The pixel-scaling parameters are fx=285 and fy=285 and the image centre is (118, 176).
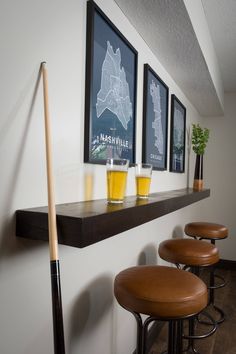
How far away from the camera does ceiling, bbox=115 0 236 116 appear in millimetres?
1481

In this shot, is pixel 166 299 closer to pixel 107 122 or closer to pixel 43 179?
pixel 43 179

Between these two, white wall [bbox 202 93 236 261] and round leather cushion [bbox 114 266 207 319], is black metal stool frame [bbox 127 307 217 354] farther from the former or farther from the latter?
white wall [bbox 202 93 236 261]

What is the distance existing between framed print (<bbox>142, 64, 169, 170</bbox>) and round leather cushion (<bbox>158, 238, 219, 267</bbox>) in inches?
22.6

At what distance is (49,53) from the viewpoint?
1016 mm

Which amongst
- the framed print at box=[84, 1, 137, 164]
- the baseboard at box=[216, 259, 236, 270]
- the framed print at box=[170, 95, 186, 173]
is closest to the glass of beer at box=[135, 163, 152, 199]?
the framed print at box=[84, 1, 137, 164]

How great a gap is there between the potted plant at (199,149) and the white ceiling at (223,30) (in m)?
0.76

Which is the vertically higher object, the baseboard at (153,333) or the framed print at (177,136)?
the framed print at (177,136)

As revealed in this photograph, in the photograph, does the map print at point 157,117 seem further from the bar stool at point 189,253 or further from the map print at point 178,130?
the bar stool at point 189,253

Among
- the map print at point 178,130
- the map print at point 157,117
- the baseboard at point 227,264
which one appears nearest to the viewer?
the map print at point 157,117

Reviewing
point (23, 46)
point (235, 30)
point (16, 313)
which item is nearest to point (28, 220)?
point (16, 313)

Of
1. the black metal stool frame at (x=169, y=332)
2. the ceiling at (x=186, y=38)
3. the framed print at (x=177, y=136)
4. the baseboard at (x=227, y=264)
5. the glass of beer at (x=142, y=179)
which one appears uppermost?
the ceiling at (x=186, y=38)

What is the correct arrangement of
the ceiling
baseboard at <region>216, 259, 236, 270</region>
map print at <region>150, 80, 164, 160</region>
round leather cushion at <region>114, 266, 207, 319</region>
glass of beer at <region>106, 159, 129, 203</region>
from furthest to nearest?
baseboard at <region>216, 259, 236, 270</region> < map print at <region>150, 80, 164, 160</region> < the ceiling < glass of beer at <region>106, 159, 129, 203</region> < round leather cushion at <region>114, 266, 207, 319</region>

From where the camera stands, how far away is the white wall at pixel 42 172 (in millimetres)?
863

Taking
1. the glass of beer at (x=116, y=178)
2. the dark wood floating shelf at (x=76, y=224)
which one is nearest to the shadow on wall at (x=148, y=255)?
the glass of beer at (x=116, y=178)
